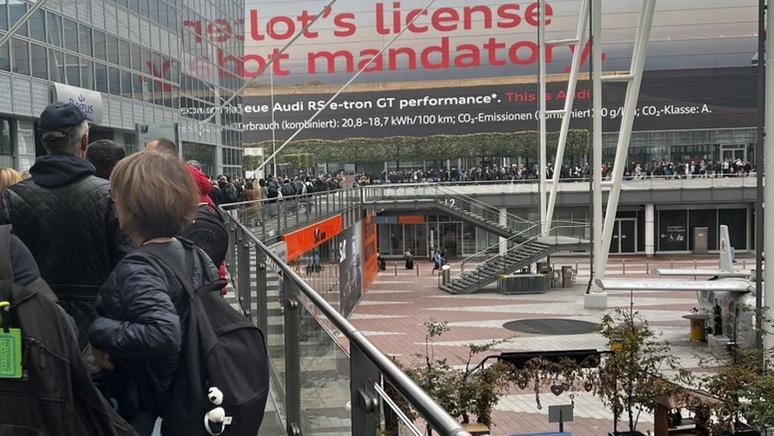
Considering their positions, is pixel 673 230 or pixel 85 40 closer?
pixel 85 40

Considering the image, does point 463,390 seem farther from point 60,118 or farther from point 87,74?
point 87,74

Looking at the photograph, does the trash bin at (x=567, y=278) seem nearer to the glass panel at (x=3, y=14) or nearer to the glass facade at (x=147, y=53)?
the glass facade at (x=147, y=53)

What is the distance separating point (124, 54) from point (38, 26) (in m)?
6.32

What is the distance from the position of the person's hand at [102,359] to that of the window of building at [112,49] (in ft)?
91.6

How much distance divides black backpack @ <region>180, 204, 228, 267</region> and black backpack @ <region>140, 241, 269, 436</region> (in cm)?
161

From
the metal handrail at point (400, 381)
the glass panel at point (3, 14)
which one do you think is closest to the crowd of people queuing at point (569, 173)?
the glass panel at point (3, 14)

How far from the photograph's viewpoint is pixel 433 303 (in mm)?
33031

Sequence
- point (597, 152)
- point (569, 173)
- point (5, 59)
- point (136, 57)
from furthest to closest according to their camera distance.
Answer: point (569, 173)
point (136, 57)
point (597, 152)
point (5, 59)

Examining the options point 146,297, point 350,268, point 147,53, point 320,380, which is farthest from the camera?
point 147,53

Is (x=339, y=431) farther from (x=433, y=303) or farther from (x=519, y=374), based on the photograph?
(x=433, y=303)

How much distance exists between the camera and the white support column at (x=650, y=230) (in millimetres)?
49469

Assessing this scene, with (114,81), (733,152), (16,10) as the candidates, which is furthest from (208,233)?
(733,152)

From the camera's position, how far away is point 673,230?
50156 millimetres

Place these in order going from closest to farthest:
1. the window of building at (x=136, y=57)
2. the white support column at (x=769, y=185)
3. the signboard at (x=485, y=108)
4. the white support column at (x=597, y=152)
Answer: the white support column at (x=769, y=185), the white support column at (x=597, y=152), the window of building at (x=136, y=57), the signboard at (x=485, y=108)
